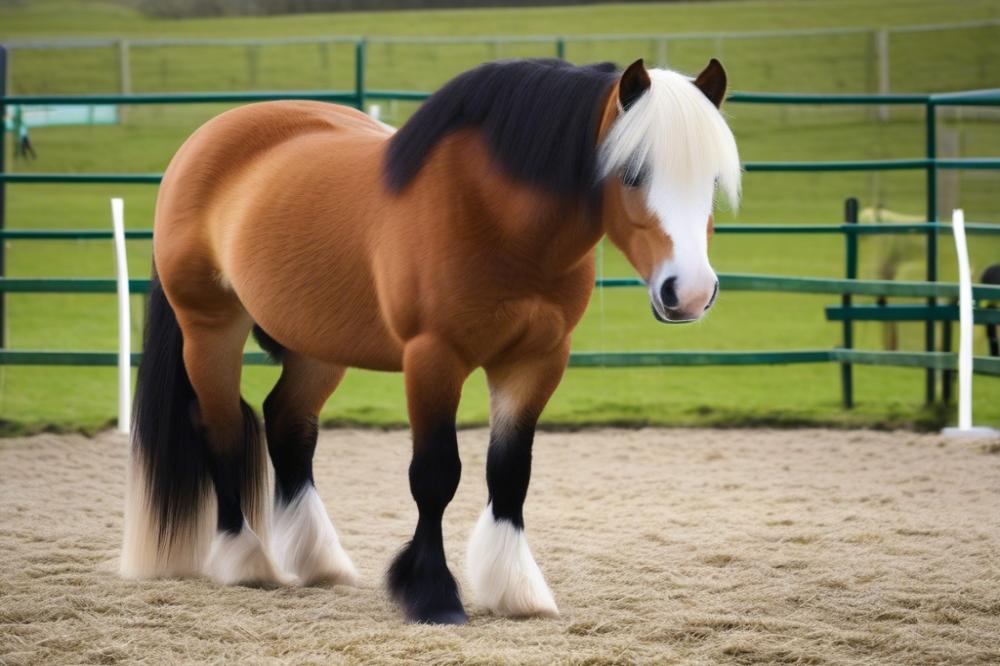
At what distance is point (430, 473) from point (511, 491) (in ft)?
0.78

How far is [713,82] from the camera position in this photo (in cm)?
293

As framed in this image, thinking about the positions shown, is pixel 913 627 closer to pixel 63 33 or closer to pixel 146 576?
pixel 146 576

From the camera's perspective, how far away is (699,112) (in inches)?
109

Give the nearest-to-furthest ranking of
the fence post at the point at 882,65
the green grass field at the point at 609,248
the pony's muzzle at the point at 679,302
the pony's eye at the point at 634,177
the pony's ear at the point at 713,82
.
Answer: the pony's muzzle at the point at 679,302 < the pony's eye at the point at 634,177 < the pony's ear at the point at 713,82 < the green grass field at the point at 609,248 < the fence post at the point at 882,65

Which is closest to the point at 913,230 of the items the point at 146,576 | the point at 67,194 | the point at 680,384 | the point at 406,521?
the point at 680,384

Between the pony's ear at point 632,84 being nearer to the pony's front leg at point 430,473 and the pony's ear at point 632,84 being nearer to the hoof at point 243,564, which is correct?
the pony's front leg at point 430,473

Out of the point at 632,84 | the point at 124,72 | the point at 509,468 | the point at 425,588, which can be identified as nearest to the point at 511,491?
the point at 509,468

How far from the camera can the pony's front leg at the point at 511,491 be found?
3250 mm

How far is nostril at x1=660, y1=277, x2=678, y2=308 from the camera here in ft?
8.93

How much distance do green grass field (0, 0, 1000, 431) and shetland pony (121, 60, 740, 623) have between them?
338 mm

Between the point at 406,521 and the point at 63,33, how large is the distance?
25502 mm

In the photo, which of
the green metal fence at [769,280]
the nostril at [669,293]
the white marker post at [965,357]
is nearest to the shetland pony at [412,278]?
the nostril at [669,293]

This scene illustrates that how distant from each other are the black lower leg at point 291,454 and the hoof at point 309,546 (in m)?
0.04

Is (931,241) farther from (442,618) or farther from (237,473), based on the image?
(442,618)
